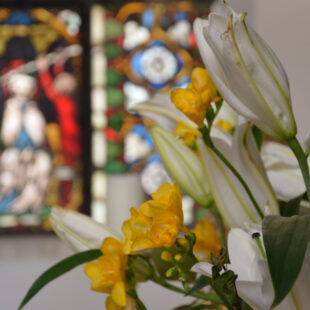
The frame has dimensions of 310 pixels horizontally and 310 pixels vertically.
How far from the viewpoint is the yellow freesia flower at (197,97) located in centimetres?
34

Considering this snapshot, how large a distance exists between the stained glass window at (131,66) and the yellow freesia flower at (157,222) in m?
1.95

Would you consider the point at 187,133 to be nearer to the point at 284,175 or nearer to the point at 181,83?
the point at 284,175

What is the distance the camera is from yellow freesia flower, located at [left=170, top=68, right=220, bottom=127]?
34 cm

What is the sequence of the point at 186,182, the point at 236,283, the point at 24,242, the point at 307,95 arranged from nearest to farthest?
the point at 236,283 < the point at 186,182 < the point at 307,95 < the point at 24,242

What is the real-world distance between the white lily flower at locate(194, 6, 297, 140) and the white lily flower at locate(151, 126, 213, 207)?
0.28 feet

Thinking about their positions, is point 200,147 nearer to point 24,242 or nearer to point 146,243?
point 146,243

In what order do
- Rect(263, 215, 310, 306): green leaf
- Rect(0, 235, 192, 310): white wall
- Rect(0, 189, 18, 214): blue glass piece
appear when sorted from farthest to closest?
Rect(0, 189, 18, 214): blue glass piece → Rect(0, 235, 192, 310): white wall → Rect(263, 215, 310, 306): green leaf

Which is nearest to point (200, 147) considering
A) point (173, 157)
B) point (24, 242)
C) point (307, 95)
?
point (173, 157)

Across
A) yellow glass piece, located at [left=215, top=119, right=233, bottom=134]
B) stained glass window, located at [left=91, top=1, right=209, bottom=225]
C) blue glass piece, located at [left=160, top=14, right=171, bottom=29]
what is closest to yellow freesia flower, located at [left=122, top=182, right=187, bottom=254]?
yellow glass piece, located at [left=215, top=119, right=233, bottom=134]

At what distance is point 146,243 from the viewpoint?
1.07 ft

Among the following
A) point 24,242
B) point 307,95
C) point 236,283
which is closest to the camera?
point 236,283

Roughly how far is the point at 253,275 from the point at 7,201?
6.77 ft

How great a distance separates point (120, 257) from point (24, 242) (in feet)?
6.37

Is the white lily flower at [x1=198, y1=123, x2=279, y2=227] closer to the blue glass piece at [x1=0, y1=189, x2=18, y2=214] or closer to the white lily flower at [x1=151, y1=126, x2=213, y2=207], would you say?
the white lily flower at [x1=151, y1=126, x2=213, y2=207]
